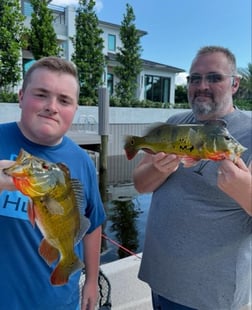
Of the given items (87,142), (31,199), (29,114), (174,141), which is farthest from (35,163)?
(87,142)

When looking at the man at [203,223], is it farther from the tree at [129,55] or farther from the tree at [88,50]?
the tree at [129,55]

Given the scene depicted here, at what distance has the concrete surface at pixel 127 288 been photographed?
8.92ft

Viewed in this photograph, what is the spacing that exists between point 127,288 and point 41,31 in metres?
16.2

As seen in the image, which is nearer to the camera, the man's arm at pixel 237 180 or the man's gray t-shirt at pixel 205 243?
the man's arm at pixel 237 180

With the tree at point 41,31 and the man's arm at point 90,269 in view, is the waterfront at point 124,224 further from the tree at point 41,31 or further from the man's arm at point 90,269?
the tree at point 41,31

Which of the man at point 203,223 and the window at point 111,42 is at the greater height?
the window at point 111,42

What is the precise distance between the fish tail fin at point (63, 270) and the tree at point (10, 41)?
564 inches

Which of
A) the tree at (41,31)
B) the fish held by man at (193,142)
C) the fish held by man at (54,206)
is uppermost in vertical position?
the tree at (41,31)

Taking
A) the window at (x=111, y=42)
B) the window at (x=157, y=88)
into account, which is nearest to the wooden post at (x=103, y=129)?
the window at (x=157, y=88)

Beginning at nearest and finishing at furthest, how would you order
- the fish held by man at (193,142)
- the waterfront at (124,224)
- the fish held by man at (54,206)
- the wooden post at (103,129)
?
the fish held by man at (54,206), the fish held by man at (193,142), the waterfront at (124,224), the wooden post at (103,129)

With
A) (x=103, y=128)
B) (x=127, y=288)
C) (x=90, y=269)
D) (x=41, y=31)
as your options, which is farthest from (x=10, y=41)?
(x=90, y=269)

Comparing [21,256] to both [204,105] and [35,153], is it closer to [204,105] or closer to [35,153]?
[35,153]

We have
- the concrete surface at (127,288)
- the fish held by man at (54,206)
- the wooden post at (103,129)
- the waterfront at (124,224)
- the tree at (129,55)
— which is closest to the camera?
the fish held by man at (54,206)

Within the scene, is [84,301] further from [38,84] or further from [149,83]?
[149,83]
